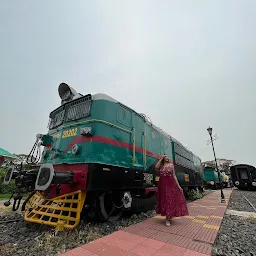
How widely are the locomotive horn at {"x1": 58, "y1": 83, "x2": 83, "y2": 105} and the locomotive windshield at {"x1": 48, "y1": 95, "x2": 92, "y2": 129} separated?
0.20 metres

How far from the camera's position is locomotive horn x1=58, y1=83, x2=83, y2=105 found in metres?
5.25

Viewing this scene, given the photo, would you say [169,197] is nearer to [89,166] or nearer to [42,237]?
[89,166]

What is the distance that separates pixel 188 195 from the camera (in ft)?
32.5

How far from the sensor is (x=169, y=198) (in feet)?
14.0

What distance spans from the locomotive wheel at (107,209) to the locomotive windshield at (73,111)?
6.60ft

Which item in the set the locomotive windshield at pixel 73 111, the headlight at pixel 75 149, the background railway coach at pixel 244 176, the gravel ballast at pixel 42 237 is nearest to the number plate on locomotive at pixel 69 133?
the locomotive windshield at pixel 73 111

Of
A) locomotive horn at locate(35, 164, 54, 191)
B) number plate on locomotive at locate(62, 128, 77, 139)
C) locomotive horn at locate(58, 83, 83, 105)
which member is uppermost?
locomotive horn at locate(58, 83, 83, 105)

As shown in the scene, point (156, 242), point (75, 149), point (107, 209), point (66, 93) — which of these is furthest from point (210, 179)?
point (75, 149)

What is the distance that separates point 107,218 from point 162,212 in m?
1.29

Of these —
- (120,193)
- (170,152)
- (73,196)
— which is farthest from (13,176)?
(170,152)

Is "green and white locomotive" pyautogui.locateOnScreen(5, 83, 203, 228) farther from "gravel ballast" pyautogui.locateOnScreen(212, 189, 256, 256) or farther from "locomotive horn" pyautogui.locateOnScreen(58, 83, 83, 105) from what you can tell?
"gravel ballast" pyautogui.locateOnScreen(212, 189, 256, 256)

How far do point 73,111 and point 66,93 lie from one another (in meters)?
0.82

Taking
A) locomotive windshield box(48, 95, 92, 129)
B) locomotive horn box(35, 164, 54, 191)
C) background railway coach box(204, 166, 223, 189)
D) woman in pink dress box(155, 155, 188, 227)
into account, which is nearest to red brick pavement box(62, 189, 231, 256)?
woman in pink dress box(155, 155, 188, 227)

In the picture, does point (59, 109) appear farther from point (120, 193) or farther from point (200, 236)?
point (200, 236)
